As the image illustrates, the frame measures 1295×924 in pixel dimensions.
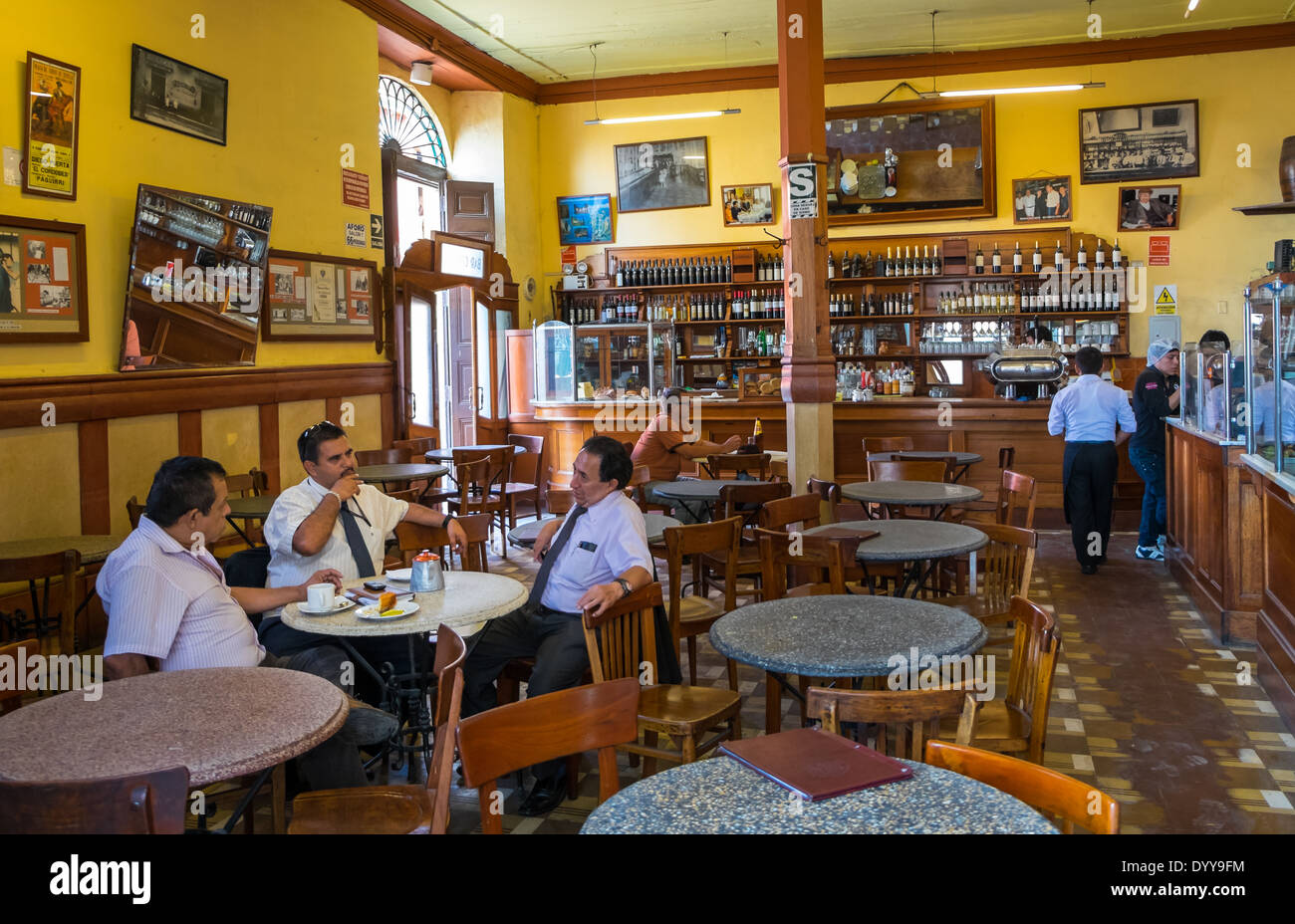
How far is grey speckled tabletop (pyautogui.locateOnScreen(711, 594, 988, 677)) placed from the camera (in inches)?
113

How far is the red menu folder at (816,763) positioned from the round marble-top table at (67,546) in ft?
12.1

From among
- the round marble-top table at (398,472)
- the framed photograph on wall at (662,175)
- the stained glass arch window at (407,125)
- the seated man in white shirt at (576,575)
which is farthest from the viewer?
the framed photograph on wall at (662,175)

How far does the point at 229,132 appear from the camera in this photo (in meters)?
6.97

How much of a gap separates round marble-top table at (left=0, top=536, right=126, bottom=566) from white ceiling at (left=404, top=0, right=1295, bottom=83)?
5716 mm

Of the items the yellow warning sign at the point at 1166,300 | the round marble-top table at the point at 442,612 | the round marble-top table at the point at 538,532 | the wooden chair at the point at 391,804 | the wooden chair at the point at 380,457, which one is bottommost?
the wooden chair at the point at 391,804

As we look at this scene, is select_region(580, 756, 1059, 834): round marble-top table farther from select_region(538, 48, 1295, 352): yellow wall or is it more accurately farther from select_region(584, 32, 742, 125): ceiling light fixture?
select_region(538, 48, 1295, 352): yellow wall

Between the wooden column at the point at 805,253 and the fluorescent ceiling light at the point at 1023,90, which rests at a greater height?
the fluorescent ceiling light at the point at 1023,90

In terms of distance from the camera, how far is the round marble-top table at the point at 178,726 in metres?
2.14

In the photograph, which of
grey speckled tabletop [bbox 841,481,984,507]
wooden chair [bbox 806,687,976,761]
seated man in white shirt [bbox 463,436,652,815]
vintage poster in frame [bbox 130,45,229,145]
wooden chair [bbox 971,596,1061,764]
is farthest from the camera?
vintage poster in frame [bbox 130,45,229,145]

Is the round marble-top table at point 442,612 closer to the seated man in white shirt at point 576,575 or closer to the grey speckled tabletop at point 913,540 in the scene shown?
the seated man in white shirt at point 576,575

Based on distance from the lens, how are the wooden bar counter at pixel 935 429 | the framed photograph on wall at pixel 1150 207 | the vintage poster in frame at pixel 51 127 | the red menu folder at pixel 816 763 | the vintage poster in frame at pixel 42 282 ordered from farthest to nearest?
the framed photograph on wall at pixel 1150 207 → the wooden bar counter at pixel 935 429 → the vintage poster in frame at pixel 51 127 → the vintage poster in frame at pixel 42 282 → the red menu folder at pixel 816 763

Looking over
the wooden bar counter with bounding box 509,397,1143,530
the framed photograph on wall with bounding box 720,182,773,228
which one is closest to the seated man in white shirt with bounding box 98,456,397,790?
the wooden bar counter with bounding box 509,397,1143,530

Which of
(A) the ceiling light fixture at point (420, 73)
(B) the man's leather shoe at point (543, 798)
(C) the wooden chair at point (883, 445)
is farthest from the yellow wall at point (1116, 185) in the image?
(B) the man's leather shoe at point (543, 798)
